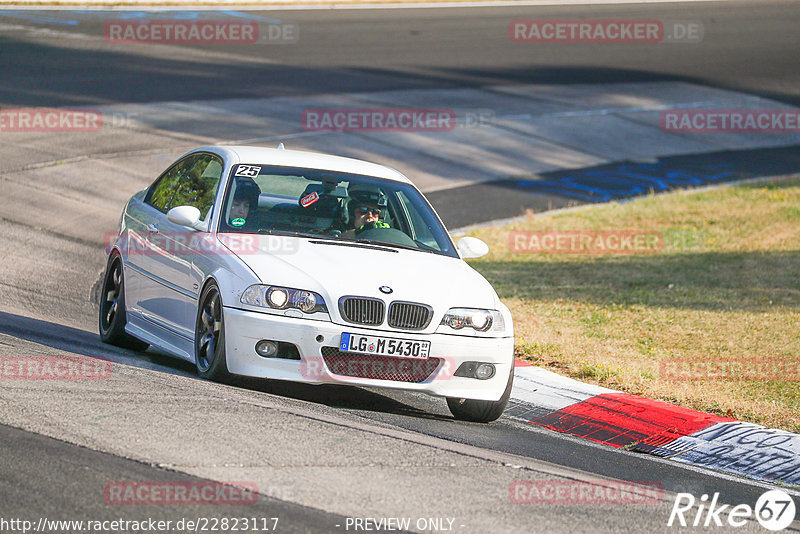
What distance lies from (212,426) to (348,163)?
3378 mm

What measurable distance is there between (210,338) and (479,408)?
184 cm

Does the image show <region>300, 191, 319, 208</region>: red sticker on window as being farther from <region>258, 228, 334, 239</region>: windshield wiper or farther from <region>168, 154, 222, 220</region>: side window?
<region>168, 154, 222, 220</region>: side window

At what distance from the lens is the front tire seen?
760 cm

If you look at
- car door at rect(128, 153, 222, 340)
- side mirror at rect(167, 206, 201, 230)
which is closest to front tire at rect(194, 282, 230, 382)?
car door at rect(128, 153, 222, 340)

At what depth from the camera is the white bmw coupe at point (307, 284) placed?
7.47m

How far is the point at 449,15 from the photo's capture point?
40.8m

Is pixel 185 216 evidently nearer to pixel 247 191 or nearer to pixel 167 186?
pixel 247 191

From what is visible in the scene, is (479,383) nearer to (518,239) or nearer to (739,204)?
(518,239)

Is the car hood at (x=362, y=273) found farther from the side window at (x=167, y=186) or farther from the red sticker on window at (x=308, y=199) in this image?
the side window at (x=167, y=186)

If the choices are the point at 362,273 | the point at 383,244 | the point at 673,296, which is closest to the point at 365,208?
the point at 383,244

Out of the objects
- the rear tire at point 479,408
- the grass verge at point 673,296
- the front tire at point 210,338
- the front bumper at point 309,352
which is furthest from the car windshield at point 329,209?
the grass verge at point 673,296

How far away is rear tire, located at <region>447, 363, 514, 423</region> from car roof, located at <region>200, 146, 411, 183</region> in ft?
6.61

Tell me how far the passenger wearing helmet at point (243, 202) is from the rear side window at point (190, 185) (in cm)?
20

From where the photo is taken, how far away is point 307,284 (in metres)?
7.52
